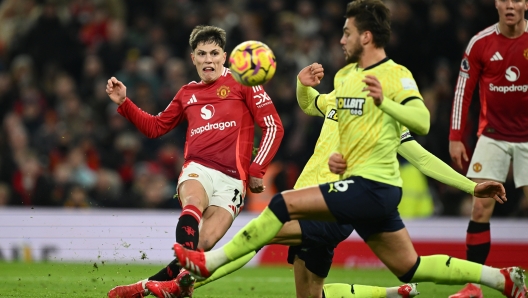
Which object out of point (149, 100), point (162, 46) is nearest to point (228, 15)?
point (162, 46)

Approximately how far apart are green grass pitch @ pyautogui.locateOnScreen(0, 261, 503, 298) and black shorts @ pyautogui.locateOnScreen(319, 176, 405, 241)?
2.78 metres

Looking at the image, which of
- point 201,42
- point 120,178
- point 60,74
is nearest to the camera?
point 201,42

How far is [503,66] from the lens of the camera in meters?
7.94

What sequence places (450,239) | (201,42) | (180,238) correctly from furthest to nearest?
1. (450,239)
2. (201,42)
3. (180,238)

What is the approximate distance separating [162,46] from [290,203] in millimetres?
9977

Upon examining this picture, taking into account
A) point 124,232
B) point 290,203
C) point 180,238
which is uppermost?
point 290,203

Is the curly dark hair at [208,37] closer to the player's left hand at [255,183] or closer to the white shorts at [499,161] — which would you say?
the player's left hand at [255,183]

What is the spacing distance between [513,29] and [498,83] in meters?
0.55

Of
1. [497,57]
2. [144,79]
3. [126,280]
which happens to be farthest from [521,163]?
[144,79]

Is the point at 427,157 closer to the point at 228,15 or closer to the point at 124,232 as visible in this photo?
the point at 124,232

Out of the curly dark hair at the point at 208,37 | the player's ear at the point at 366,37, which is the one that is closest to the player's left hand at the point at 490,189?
the player's ear at the point at 366,37

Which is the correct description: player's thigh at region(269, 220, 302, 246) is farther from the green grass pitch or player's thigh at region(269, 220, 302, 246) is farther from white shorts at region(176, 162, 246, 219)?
the green grass pitch

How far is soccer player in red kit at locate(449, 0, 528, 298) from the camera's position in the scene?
792 cm

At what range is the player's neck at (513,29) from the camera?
7926 millimetres
